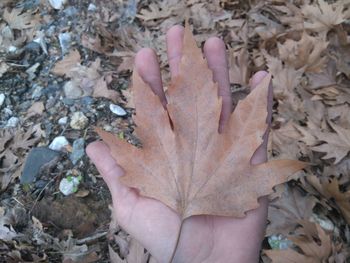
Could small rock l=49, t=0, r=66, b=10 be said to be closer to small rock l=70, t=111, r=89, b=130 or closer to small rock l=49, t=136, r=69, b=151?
small rock l=70, t=111, r=89, b=130

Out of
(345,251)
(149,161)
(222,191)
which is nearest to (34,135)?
(149,161)

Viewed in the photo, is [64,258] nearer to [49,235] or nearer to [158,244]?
[49,235]

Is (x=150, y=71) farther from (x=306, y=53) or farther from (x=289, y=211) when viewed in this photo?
(x=306, y=53)

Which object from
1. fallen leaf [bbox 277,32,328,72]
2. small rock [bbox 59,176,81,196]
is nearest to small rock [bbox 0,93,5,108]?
small rock [bbox 59,176,81,196]

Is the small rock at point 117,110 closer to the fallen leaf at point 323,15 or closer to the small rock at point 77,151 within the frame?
the small rock at point 77,151

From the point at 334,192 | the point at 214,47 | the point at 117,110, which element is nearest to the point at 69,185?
the point at 117,110

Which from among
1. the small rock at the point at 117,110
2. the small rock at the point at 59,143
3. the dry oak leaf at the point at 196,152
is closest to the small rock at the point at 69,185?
the small rock at the point at 59,143

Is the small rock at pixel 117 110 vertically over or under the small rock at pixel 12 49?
under
